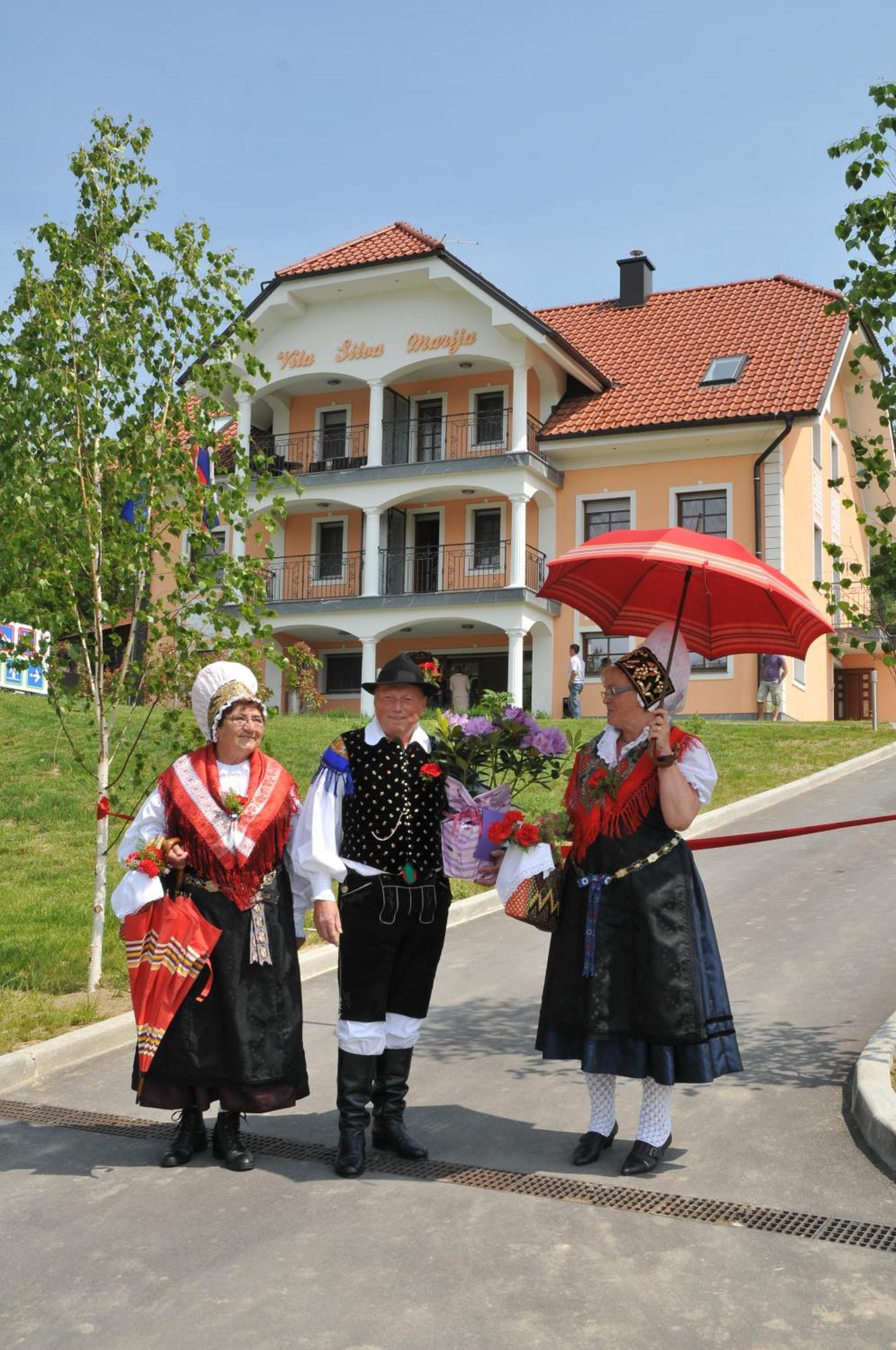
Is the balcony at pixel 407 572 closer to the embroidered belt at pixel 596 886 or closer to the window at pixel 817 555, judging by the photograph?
the window at pixel 817 555

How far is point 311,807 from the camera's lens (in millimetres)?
5359

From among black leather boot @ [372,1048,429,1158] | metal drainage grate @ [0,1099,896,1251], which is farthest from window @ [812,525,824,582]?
metal drainage grate @ [0,1099,896,1251]

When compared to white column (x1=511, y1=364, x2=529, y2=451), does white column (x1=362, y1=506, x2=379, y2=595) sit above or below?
below

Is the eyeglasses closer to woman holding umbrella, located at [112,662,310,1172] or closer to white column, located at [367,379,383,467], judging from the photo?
woman holding umbrella, located at [112,662,310,1172]

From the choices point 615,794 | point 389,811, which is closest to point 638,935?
point 615,794

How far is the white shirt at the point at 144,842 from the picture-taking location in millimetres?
5328

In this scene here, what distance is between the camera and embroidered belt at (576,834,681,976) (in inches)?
204

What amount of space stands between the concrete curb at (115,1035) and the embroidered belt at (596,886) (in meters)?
1.36

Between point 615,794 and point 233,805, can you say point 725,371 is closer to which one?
point 615,794

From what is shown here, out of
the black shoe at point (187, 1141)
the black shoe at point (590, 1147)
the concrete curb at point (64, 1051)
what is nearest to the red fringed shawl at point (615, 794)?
the black shoe at point (590, 1147)

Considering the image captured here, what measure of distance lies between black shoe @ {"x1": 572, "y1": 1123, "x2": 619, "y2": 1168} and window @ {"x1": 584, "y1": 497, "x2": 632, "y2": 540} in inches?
1017

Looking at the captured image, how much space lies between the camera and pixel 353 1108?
205 inches

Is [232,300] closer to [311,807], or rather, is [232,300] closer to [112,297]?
[112,297]

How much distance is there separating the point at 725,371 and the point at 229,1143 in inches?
1093
